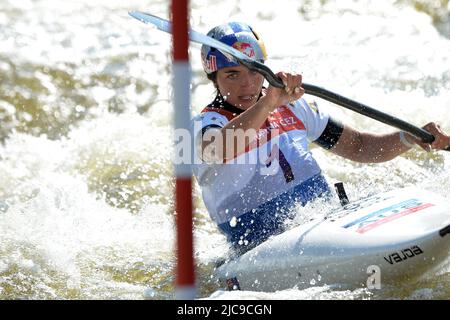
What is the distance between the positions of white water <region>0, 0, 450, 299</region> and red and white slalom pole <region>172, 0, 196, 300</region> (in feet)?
4.29

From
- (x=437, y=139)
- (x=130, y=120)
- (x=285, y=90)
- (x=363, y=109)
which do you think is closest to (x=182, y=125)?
(x=285, y=90)

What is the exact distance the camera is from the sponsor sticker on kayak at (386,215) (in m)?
4.40

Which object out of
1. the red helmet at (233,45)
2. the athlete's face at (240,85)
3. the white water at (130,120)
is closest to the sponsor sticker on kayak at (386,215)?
the white water at (130,120)

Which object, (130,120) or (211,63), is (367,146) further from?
(130,120)

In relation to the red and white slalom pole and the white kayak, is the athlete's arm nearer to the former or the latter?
the white kayak

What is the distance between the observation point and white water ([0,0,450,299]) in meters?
5.40

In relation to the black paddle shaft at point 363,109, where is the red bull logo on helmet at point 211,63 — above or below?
above

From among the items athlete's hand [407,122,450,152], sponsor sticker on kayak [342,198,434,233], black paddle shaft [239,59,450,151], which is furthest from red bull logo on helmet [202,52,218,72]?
athlete's hand [407,122,450,152]

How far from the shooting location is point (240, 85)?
487 cm

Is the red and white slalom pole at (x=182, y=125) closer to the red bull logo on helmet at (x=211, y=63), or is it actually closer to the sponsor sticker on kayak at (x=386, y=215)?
the sponsor sticker on kayak at (x=386, y=215)

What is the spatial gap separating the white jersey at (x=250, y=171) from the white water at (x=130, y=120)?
232mm

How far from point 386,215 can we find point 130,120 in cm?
441

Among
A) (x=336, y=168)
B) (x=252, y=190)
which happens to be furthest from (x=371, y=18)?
(x=252, y=190)
